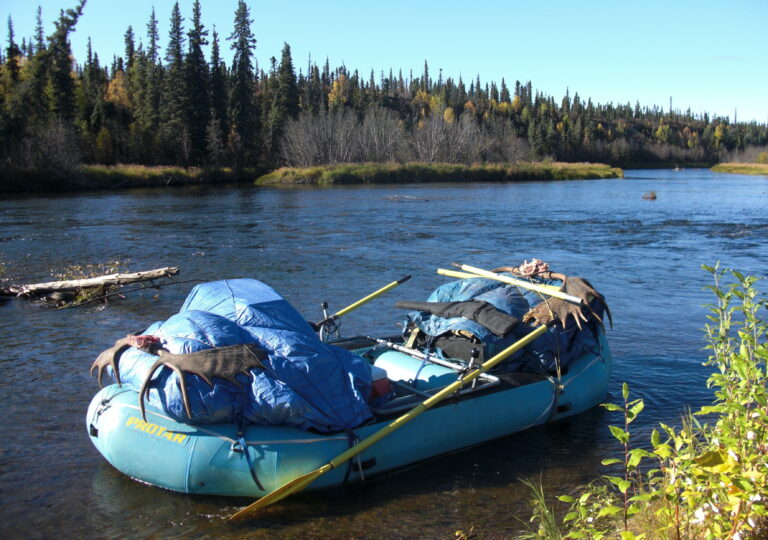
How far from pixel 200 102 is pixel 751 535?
226 ft

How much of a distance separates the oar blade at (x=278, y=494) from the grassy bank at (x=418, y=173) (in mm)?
49026

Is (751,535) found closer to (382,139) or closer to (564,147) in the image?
(382,139)

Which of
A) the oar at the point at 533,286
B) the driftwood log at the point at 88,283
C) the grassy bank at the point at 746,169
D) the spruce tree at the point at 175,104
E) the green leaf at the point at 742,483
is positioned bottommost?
the driftwood log at the point at 88,283

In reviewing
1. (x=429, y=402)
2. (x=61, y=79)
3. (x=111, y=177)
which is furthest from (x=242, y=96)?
(x=429, y=402)

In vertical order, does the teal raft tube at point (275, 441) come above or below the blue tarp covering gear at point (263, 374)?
below

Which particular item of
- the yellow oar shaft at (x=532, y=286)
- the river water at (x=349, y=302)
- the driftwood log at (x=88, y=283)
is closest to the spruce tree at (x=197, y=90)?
the river water at (x=349, y=302)

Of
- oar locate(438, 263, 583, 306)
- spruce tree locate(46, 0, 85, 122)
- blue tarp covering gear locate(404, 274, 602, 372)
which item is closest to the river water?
blue tarp covering gear locate(404, 274, 602, 372)

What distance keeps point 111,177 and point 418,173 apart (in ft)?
Result: 83.9

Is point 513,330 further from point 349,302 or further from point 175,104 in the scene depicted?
point 175,104

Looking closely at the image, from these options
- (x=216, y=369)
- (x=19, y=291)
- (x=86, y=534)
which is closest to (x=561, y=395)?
(x=216, y=369)

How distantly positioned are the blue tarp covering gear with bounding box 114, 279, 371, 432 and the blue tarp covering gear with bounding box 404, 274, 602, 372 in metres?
1.82

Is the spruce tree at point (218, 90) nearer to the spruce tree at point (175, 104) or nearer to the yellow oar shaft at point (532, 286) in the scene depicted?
the spruce tree at point (175, 104)

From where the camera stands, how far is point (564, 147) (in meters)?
115

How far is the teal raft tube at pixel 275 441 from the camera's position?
18.0 ft
